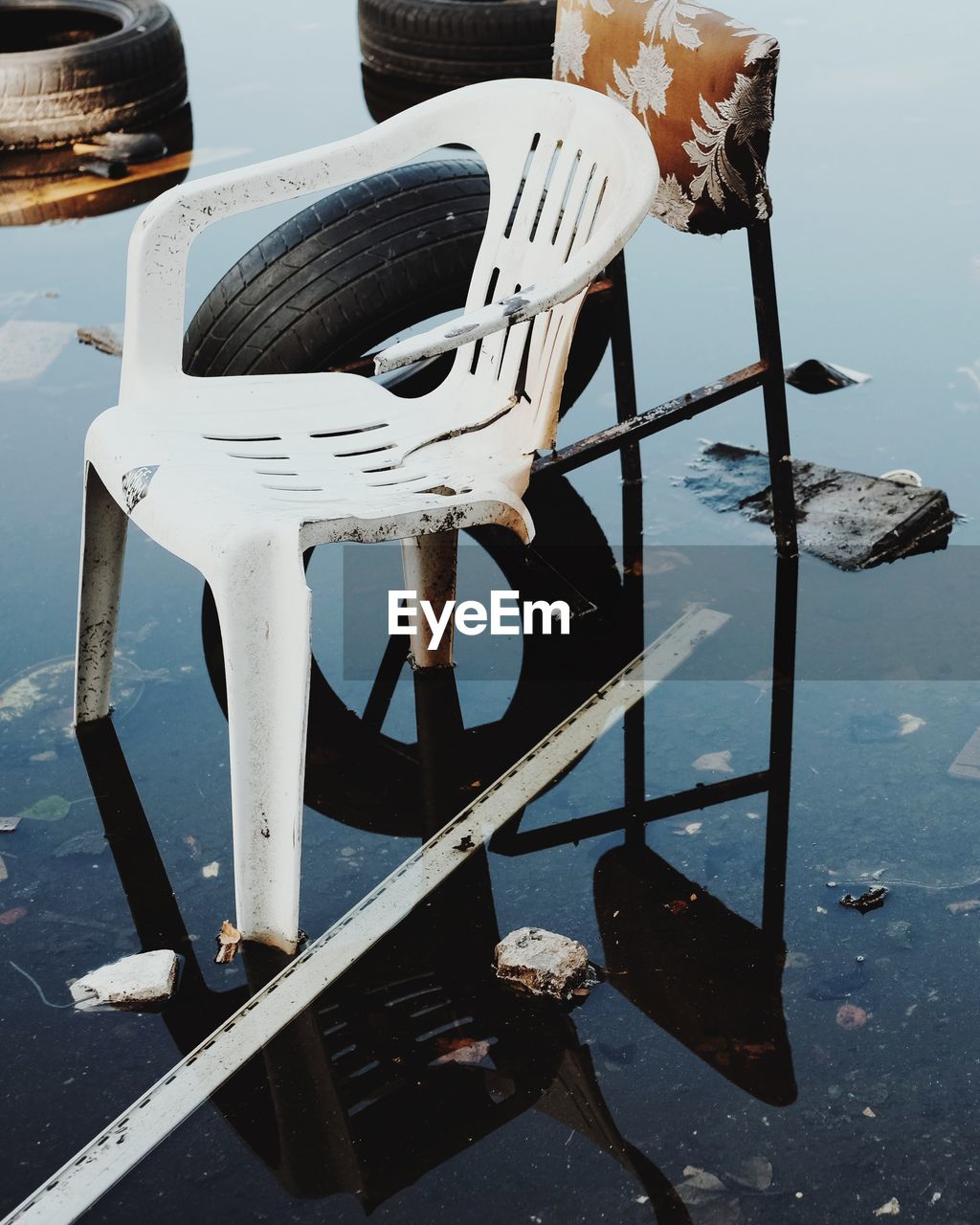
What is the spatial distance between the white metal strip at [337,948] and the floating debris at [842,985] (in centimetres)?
70

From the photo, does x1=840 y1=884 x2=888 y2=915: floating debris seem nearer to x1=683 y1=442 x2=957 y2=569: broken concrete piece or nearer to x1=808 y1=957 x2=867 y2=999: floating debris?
x1=808 y1=957 x2=867 y2=999: floating debris

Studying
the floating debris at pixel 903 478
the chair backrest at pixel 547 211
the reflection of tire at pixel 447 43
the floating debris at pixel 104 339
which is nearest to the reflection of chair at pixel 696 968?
the chair backrest at pixel 547 211

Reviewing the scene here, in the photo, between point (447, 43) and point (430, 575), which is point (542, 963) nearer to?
point (430, 575)

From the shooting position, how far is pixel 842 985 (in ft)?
7.53

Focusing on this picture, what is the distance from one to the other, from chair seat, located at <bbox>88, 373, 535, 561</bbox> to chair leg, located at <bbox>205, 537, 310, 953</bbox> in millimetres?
73

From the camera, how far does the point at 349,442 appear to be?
271cm

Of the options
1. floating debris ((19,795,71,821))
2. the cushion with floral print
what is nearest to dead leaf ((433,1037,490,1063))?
floating debris ((19,795,71,821))

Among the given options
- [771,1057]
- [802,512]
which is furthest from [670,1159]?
[802,512]

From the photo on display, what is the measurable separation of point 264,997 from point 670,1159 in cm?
73

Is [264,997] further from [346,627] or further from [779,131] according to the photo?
[779,131]

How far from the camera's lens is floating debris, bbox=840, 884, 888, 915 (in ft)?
8.02

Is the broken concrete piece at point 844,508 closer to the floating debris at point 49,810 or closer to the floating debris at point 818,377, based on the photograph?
the floating debris at point 818,377

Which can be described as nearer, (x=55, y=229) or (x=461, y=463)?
(x=461, y=463)

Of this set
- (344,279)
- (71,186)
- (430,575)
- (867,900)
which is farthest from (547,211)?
(71,186)
